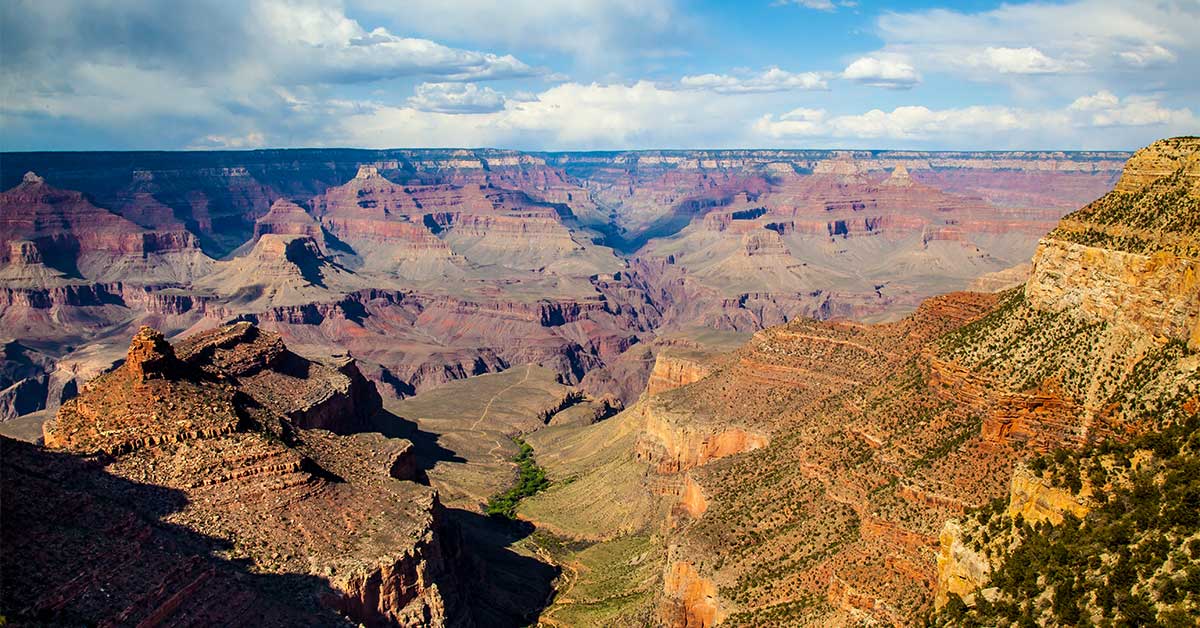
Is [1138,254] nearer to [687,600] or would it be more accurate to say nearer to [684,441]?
[687,600]

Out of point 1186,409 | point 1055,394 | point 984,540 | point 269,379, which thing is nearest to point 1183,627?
point 984,540

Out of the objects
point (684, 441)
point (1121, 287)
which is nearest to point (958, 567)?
point (1121, 287)

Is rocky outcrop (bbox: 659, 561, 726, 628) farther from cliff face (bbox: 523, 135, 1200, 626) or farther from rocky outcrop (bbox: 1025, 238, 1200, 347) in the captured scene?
rocky outcrop (bbox: 1025, 238, 1200, 347)

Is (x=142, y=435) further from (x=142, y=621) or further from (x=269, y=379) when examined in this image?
(x=269, y=379)

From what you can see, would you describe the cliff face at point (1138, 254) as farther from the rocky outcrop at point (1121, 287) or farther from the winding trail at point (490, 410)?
the winding trail at point (490, 410)

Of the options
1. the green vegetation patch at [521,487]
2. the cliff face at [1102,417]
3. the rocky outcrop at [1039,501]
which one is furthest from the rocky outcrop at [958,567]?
the green vegetation patch at [521,487]
